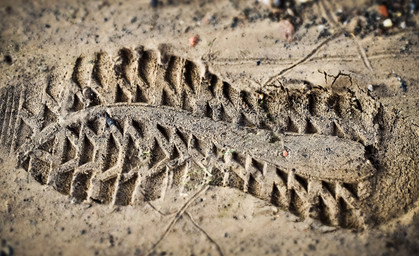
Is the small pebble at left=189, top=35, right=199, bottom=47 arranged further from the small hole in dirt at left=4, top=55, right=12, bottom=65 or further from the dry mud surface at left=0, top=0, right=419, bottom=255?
the small hole in dirt at left=4, top=55, right=12, bottom=65

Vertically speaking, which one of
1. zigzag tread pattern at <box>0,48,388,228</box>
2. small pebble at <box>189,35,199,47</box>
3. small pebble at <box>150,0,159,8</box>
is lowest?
zigzag tread pattern at <box>0,48,388,228</box>

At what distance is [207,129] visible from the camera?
2.92 metres

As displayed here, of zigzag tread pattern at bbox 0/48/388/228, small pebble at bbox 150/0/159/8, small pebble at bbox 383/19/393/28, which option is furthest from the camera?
small pebble at bbox 150/0/159/8

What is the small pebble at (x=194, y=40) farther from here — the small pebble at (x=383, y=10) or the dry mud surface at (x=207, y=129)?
the small pebble at (x=383, y=10)

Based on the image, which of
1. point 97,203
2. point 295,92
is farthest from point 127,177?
point 295,92

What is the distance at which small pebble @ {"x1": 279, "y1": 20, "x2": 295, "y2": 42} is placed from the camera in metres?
3.09

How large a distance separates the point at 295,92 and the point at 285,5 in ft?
2.71

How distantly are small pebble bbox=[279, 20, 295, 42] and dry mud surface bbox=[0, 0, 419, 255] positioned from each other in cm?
3

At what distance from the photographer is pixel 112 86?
3029 millimetres

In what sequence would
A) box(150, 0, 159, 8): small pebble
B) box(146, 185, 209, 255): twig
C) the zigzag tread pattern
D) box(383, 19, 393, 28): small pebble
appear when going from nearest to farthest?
box(146, 185, 209, 255): twig, the zigzag tread pattern, box(383, 19, 393, 28): small pebble, box(150, 0, 159, 8): small pebble

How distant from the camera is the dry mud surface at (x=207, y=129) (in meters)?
2.65

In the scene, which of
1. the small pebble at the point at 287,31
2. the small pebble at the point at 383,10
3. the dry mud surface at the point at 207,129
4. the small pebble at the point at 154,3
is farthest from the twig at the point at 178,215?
the small pebble at the point at 383,10

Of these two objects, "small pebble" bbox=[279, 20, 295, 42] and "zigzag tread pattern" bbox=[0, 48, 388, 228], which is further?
"small pebble" bbox=[279, 20, 295, 42]

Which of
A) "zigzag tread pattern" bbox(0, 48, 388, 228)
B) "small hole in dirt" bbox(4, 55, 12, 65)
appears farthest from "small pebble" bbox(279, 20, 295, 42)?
"small hole in dirt" bbox(4, 55, 12, 65)
